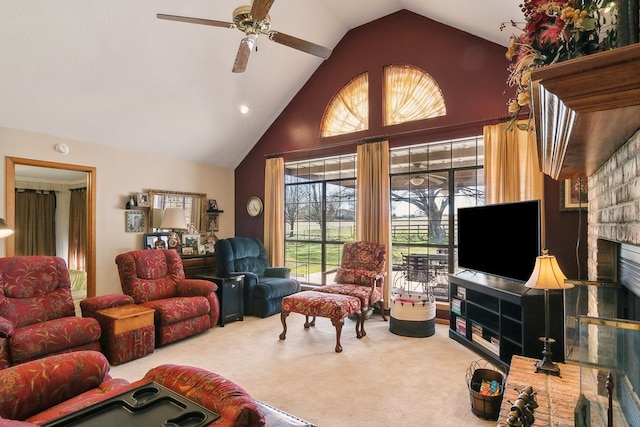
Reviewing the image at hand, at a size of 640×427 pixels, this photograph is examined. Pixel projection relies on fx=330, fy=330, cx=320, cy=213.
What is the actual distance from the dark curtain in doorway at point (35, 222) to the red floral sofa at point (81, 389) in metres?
6.67

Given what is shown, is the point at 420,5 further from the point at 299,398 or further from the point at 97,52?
the point at 299,398

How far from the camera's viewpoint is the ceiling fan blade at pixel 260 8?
220 centimetres

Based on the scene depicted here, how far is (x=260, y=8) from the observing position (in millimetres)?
2268

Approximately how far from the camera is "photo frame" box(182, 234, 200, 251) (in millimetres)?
5492

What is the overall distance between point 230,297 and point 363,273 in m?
1.78

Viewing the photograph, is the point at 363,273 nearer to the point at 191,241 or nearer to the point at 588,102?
the point at 191,241

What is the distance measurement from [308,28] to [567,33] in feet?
13.9

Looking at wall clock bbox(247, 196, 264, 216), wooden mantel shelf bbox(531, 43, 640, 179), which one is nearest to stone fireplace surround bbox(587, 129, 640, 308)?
wooden mantel shelf bbox(531, 43, 640, 179)

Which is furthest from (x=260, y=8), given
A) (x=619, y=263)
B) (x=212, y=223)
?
(x=212, y=223)

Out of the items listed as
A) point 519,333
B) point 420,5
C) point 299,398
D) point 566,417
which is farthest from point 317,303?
point 420,5

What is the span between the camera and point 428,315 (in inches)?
151

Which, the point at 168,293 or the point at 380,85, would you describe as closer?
the point at 168,293

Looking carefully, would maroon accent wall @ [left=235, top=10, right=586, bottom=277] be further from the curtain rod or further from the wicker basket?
the wicker basket

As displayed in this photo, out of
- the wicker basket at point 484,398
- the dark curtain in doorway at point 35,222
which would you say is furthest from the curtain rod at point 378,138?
the dark curtain in doorway at point 35,222
